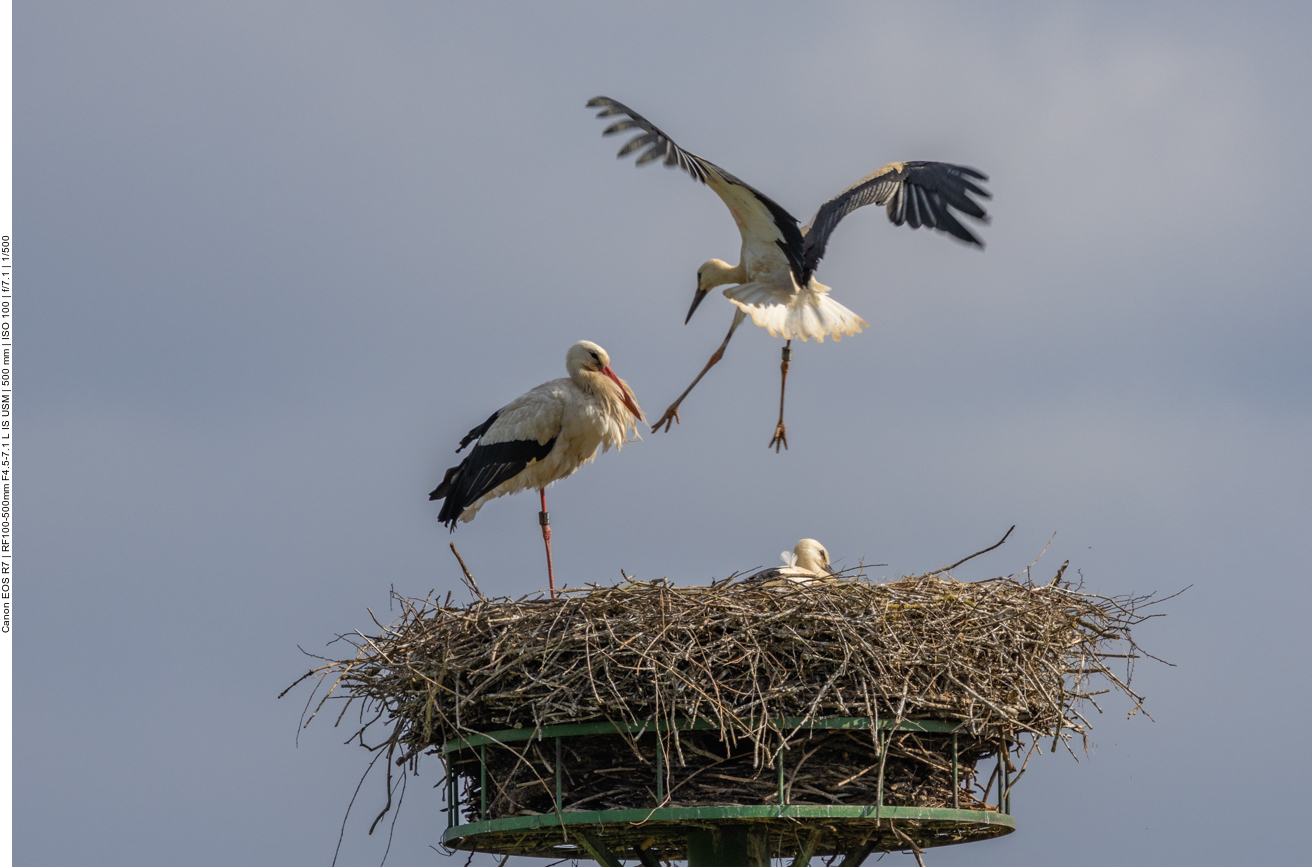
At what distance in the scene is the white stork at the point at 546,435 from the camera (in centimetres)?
1195

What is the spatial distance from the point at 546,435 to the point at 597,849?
4.12 metres

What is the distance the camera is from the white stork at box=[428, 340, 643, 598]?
12.0 meters

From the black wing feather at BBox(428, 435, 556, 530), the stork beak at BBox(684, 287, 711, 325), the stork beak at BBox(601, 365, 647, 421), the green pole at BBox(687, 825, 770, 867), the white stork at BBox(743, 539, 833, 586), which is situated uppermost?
the stork beak at BBox(684, 287, 711, 325)

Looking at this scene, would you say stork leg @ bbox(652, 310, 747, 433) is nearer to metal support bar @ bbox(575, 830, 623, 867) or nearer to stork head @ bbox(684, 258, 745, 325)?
stork head @ bbox(684, 258, 745, 325)

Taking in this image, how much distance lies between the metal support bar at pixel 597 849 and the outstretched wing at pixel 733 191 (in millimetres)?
4115

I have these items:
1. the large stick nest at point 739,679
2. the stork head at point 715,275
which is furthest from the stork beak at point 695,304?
the large stick nest at point 739,679

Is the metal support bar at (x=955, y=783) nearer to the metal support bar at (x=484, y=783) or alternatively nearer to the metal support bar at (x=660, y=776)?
the metal support bar at (x=660, y=776)

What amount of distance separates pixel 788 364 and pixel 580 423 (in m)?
1.79

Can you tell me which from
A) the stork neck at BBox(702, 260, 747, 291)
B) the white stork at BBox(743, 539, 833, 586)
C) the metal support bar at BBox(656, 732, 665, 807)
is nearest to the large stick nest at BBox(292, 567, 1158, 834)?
the metal support bar at BBox(656, 732, 665, 807)

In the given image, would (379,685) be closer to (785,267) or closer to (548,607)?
(548,607)

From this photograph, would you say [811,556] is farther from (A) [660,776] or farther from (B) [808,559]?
(A) [660,776]

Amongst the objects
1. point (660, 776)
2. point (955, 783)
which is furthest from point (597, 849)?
point (955, 783)

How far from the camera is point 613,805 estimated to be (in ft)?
26.6

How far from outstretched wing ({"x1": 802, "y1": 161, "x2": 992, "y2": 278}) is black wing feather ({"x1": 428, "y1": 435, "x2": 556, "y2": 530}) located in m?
2.39
